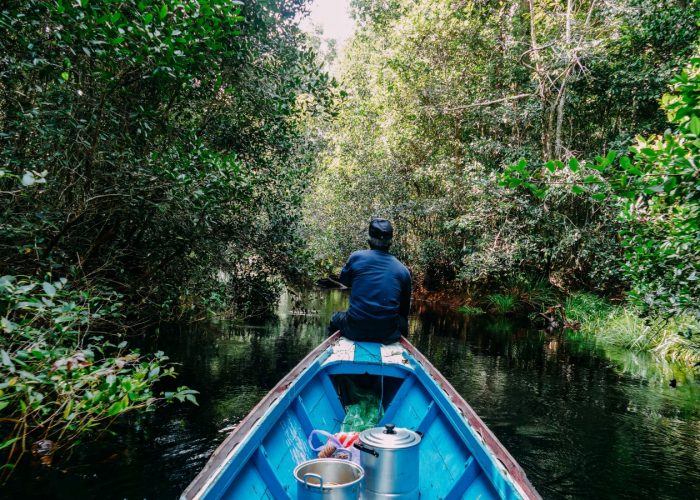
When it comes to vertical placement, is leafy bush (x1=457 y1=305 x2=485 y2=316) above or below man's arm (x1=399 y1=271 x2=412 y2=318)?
below

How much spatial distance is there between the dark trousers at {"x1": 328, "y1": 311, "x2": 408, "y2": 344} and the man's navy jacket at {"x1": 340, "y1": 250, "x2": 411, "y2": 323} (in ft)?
0.12

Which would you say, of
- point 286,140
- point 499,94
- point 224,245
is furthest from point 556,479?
point 499,94

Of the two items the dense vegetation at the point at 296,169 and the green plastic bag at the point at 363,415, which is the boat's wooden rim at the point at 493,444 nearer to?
the green plastic bag at the point at 363,415

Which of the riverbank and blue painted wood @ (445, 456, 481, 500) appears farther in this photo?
the riverbank

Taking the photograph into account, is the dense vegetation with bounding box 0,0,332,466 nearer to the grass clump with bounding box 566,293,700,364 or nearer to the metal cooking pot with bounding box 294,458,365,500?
the metal cooking pot with bounding box 294,458,365,500

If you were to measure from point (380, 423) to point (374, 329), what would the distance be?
978 mm

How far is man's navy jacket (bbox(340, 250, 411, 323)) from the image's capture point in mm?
4156

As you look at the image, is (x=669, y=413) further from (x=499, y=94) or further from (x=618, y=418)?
(x=499, y=94)

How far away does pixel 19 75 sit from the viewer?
162 inches

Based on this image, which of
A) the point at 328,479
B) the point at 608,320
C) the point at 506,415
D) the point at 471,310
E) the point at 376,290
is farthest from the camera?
the point at 471,310

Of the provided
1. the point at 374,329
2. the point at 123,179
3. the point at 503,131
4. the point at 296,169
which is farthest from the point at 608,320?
the point at 123,179

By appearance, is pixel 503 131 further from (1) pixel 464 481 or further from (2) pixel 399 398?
(1) pixel 464 481

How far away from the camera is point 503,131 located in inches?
558

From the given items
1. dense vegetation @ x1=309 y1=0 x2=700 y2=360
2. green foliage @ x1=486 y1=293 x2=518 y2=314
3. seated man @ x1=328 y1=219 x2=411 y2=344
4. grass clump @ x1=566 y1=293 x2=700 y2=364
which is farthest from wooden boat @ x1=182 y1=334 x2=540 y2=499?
green foliage @ x1=486 y1=293 x2=518 y2=314
